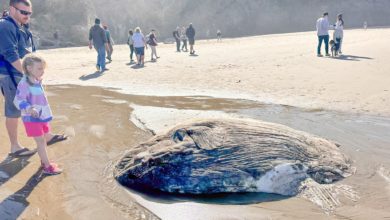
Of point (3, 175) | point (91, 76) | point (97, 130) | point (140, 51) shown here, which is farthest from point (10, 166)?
point (140, 51)

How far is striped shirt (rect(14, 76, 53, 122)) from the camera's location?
4.52m

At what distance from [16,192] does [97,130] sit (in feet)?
8.19

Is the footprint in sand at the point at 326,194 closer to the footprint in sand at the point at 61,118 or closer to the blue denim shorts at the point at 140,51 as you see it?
the footprint in sand at the point at 61,118

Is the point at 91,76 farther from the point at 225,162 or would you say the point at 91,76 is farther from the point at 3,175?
the point at 225,162

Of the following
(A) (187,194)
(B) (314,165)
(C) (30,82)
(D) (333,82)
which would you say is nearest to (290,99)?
(D) (333,82)

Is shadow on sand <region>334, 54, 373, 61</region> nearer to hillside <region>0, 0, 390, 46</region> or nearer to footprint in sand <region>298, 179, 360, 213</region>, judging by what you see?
footprint in sand <region>298, 179, 360, 213</region>

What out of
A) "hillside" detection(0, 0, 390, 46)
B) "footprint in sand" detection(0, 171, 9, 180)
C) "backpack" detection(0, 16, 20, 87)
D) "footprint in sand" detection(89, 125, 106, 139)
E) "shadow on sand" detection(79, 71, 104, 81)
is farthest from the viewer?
"hillside" detection(0, 0, 390, 46)

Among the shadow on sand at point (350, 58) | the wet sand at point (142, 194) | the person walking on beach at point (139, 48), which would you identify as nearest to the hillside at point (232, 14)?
the person walking on beach at point (139, 48)

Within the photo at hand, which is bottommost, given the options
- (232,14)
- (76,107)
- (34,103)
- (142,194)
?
(142,194)

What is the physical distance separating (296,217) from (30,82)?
10.9ft

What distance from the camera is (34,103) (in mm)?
4625

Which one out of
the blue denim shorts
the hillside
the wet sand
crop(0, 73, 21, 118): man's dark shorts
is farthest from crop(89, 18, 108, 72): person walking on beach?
the hillside

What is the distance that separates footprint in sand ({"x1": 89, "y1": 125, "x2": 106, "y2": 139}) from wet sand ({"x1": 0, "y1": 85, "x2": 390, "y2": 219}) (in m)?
0.01

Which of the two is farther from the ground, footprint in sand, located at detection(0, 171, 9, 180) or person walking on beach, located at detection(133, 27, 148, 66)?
person walking on beach, located at detection(133, 27, 148, 66)
